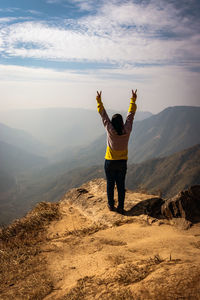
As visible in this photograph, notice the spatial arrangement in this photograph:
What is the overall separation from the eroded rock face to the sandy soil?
0.26 metres

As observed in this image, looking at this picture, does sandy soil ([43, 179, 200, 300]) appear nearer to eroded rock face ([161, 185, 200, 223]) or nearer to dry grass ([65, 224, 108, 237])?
dry grass ([65, 224, 108, 237])

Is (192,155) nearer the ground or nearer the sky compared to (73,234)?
nearer the ground

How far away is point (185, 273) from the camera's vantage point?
2982mm

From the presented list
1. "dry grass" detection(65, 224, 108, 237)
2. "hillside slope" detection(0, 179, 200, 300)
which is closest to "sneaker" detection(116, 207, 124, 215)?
"hillside slope" detection(0, 179, 200, 300)

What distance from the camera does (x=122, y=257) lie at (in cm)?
405

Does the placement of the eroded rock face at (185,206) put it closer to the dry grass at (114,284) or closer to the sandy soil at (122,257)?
the sandy soil at (122,257)

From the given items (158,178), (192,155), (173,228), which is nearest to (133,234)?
(173,228)

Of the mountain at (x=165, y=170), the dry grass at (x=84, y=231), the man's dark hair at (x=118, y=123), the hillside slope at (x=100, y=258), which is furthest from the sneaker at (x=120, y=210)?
the mountain at (x=165, y=170)

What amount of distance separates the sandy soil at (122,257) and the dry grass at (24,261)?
20cm

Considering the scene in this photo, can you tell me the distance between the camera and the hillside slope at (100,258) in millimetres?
2951

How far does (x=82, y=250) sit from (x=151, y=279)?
2020mm

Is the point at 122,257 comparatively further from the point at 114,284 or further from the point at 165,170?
the point at 165,170

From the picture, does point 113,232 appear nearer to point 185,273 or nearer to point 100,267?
point 100,267

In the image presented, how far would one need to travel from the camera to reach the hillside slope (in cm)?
295
